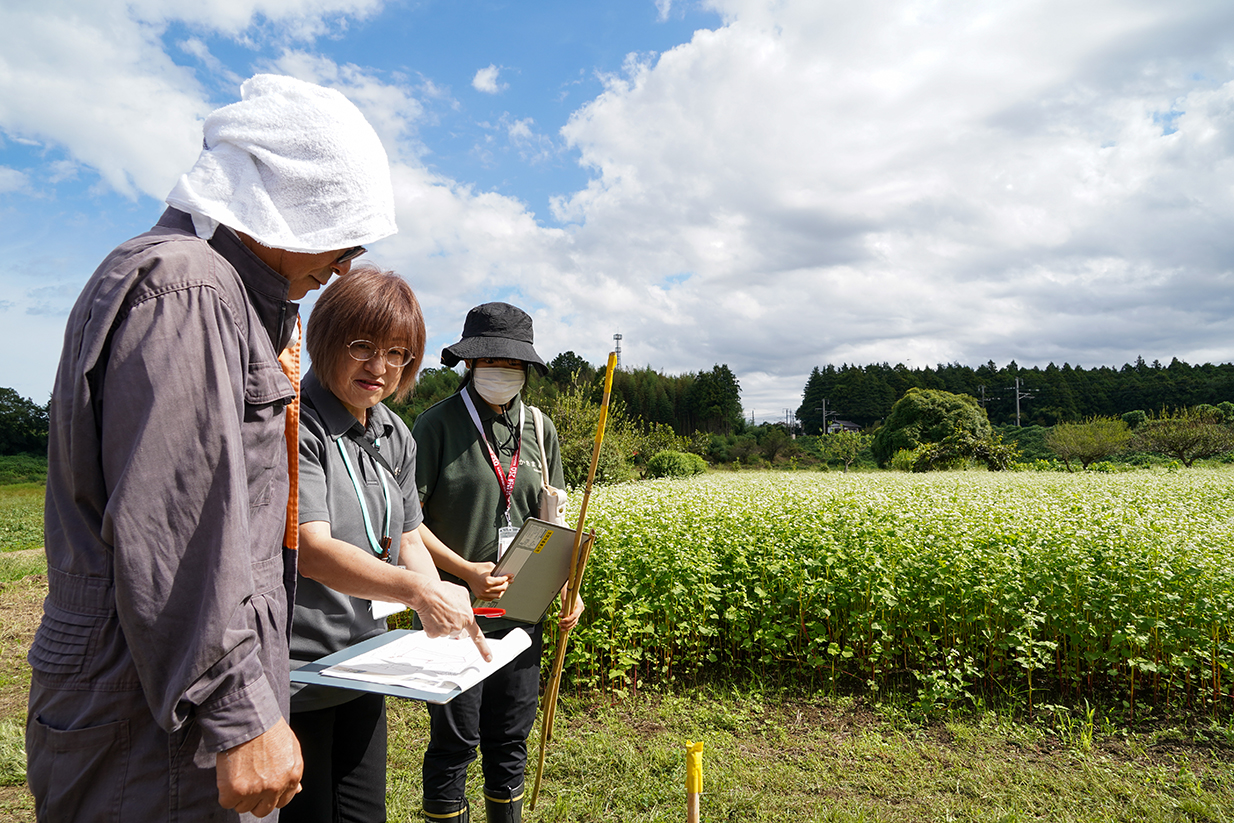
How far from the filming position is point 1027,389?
7725cm

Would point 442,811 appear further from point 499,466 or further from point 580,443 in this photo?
point 580,443

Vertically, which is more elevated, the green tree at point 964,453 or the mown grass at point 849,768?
the green tree at point 964,453

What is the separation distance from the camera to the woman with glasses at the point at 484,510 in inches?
94.4

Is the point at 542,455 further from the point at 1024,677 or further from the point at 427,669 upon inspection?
the point at 1024,677

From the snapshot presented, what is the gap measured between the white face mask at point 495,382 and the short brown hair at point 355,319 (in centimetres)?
80

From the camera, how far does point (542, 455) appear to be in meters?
2.81

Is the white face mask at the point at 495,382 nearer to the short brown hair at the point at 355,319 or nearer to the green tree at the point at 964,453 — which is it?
the short brown hair at the point at 355,319

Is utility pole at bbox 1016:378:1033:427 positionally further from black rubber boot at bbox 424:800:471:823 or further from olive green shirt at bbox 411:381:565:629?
black rubber boot at bbox 424:800:471:823

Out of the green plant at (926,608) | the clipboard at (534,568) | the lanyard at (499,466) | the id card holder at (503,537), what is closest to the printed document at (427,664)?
the clipboard at (534,568)

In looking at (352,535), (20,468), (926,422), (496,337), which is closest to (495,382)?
(496,337)

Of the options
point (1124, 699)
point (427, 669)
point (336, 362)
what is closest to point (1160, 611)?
point (1124, 699)

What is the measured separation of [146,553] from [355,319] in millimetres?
987

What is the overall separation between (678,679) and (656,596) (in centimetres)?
60

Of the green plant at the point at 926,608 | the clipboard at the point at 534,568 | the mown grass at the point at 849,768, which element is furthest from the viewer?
the green plant at the point at 926,608
